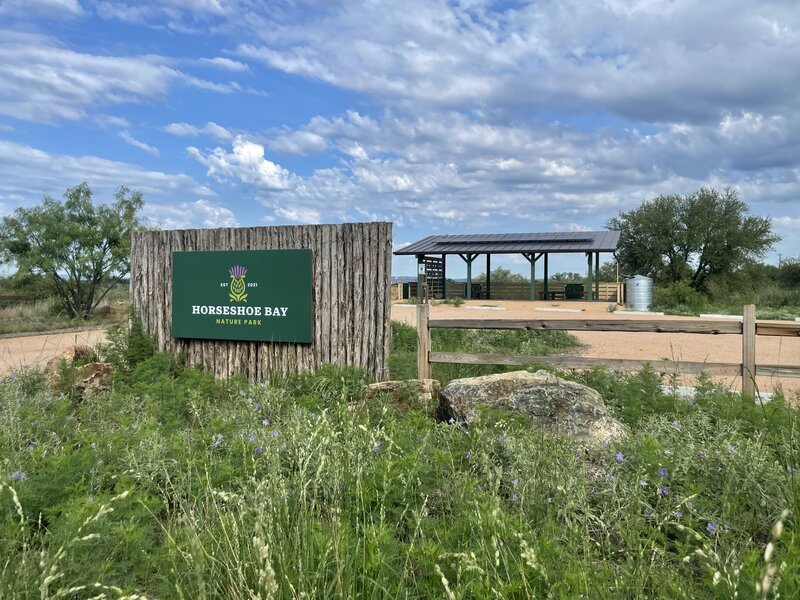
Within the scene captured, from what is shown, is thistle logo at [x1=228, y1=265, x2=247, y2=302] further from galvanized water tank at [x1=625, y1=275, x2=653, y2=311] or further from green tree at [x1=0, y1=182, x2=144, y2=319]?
galvanized water tank at [x1=625, y1=275, x2=653, y2=311]

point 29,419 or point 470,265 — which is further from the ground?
point 470,265

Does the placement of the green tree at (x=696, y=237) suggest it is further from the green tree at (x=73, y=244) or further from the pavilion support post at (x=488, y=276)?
the green tree at (x=73, y=244)

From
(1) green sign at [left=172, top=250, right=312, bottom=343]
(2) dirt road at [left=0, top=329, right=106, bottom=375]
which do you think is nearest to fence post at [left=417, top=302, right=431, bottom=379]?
(1) green sign at [left=172, top=250, right=312, bottom=343]

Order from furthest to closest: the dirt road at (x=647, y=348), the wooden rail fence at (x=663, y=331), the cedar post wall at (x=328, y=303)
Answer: the dirt road at (x=647, y=348), the cedar post wall at (x=328, y=303), the wooden rail fence at (x=663, y=331)

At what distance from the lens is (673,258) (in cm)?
3847

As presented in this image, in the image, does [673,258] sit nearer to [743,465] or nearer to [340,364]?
[340,364]

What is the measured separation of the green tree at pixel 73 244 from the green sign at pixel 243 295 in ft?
45.4

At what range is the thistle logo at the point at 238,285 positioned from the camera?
8562 millimetres

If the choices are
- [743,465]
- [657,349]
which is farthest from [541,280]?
[743,465]

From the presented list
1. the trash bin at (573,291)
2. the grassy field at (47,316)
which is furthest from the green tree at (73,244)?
the trash bin at (573,291)

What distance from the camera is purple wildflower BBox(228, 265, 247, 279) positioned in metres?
8.56

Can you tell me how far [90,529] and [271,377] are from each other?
543 cm

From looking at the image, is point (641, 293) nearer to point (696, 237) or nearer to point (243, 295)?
point (696, 237)

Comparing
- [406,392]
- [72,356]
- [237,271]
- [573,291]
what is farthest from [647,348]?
[573,291]
